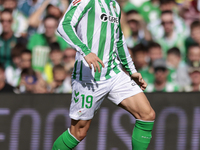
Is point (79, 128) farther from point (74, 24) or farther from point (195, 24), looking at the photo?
point (195, 24)

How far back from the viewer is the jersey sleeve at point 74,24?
2711mm

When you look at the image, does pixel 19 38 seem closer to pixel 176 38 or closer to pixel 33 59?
pixel 33 59

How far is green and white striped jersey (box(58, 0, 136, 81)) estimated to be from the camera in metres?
2.80

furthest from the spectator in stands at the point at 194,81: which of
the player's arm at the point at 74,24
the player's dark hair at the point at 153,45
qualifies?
the player's arm at the point at 74,24

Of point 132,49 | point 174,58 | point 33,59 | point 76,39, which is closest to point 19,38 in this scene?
point 33,59

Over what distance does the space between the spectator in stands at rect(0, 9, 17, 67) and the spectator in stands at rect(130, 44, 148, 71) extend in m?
1.90

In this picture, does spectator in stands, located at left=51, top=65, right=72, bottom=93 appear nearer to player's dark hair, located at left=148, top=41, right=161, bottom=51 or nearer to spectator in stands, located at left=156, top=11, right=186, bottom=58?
player's dark hair, located at left=148, top=41, right=161, bottom=51

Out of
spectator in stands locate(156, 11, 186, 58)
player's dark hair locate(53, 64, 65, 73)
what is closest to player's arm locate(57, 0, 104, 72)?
player's dark hair locate(53, 64, 65, 73)

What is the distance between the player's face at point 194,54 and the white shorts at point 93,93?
257cm

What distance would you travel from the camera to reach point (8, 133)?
388 centimetres

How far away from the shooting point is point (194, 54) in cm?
530

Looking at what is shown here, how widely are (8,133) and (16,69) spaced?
57.7 inches

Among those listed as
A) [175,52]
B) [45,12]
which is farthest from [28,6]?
[175,52]

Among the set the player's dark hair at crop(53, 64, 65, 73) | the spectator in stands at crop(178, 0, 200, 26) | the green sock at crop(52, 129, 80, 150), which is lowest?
the green sock at crop(52, 129, 80, 150)
